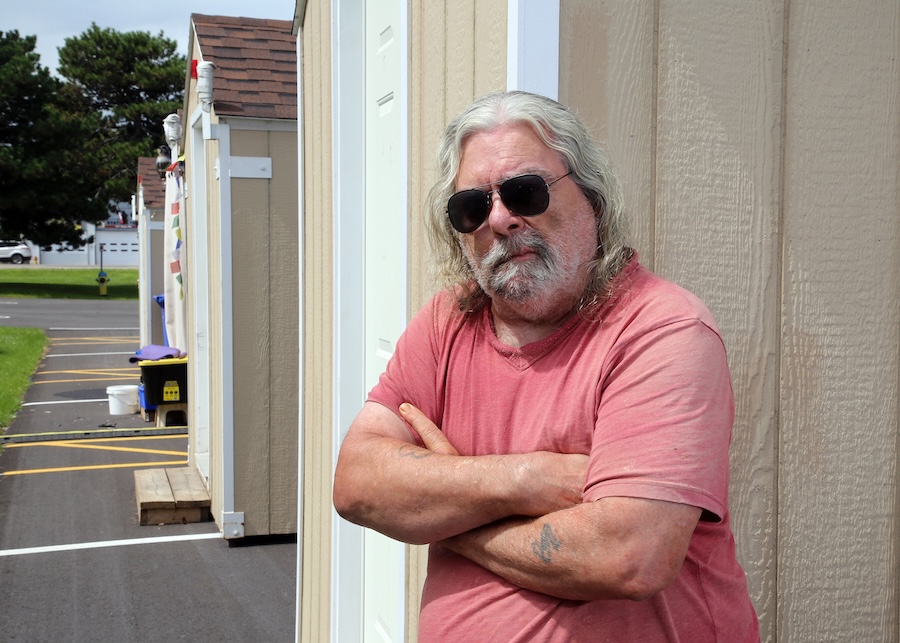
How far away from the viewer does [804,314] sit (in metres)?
2.14

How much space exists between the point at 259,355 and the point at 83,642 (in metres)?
2.40

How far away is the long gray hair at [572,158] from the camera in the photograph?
1.65 meters

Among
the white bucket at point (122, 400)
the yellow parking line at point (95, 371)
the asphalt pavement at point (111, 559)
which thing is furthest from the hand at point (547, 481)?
the yellow parking line at point (95, 371)

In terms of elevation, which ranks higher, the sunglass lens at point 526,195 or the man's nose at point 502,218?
the sunglass lens at point 526,195

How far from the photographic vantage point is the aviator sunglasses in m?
1.63

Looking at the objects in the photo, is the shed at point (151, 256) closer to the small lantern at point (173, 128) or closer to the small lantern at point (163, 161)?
the small lantern at point (163, 161)

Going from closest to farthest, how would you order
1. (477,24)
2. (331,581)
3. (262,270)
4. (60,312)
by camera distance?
(477,24) → (331,581) → (262,270) → (60,312)

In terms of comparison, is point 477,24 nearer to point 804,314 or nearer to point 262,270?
point 804,314

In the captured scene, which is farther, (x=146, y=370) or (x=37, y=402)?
(x=37, y=402)

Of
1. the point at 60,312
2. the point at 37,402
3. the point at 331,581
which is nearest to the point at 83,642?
the point at 331,581

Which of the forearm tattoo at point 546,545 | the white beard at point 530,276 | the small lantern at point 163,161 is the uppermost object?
the small lantern at point 163,161

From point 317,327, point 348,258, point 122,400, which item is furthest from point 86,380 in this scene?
point 348,258

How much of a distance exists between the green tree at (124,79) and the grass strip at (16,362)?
23.0 meters

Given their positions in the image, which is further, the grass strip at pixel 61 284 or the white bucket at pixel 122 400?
the grass strip at pixel 61 284
